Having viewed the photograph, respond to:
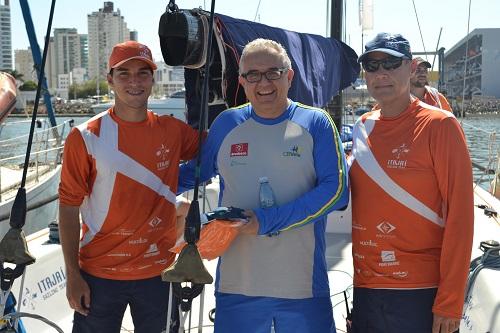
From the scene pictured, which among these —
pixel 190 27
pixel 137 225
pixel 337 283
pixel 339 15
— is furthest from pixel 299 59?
pixel 339 15

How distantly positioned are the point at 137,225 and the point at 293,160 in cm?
72

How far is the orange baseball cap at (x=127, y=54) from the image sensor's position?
2.32 meters

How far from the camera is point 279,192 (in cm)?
A: 214

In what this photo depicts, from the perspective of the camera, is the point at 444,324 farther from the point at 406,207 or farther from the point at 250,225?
the point at 250,225

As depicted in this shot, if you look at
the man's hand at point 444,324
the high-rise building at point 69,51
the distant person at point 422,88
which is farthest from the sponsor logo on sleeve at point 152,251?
the high-rise building at point 69,51

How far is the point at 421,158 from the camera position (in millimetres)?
2037

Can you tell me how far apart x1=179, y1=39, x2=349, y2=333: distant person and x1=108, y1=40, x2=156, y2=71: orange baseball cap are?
47 centimetres

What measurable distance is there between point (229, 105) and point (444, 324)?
169 centimetres

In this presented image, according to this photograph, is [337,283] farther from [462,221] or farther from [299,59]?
[462,221]

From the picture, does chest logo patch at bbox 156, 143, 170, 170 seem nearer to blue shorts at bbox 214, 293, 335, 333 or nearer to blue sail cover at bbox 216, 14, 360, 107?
blue shorts at bbox 214, 293, 335, 333

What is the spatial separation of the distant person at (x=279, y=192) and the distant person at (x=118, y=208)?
356 millimetres

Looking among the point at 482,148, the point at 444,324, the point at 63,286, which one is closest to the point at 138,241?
the point at 444,324

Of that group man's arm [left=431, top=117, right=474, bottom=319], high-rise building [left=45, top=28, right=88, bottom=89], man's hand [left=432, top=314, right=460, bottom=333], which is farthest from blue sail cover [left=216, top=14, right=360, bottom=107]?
high-rise building [left=45, top=28, right=88, bottom=89]

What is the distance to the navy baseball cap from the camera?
6.97 feet
